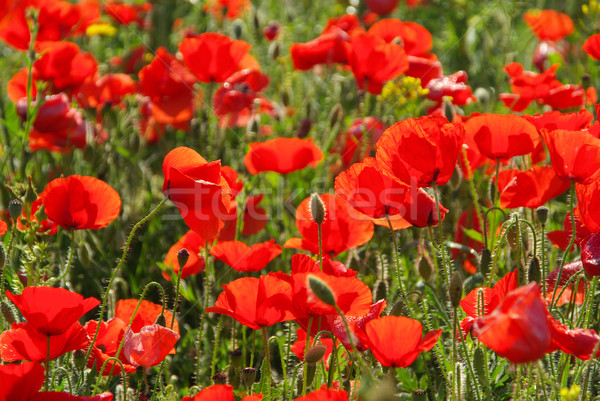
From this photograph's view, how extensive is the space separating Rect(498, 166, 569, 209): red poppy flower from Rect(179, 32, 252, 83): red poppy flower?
131 cm

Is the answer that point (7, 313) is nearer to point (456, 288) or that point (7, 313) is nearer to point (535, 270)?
point (456, 288)

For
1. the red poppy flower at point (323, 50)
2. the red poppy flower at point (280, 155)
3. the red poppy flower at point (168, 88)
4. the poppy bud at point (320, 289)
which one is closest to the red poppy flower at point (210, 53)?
the red poppy flower at point (168, 88)

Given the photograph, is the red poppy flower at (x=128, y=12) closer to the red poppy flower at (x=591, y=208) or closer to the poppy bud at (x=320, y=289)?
the red poppy flower at (x=591, y=208)

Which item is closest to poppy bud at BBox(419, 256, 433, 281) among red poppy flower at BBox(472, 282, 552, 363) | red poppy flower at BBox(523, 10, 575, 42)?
red poppy flower at BBox(472, 282, 552, 363)

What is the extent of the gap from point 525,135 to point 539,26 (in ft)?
6.94

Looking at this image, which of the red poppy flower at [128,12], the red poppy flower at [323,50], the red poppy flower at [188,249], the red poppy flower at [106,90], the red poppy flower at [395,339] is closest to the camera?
the red poppy flower at [395,339]

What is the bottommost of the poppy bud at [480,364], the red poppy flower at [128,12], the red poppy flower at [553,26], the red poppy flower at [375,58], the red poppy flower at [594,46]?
the poppy bud at [480,364]

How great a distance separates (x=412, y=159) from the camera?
1568 mm

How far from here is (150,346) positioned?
1513 millimetres

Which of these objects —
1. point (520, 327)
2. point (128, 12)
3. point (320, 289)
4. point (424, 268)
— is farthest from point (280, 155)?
point (128, 12)

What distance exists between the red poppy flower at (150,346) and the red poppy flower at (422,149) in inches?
22.1

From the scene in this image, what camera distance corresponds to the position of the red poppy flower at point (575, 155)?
4.99 feet

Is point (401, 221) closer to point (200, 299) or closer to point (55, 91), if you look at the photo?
point (200, 299)

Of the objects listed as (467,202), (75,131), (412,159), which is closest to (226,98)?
(75,131)
